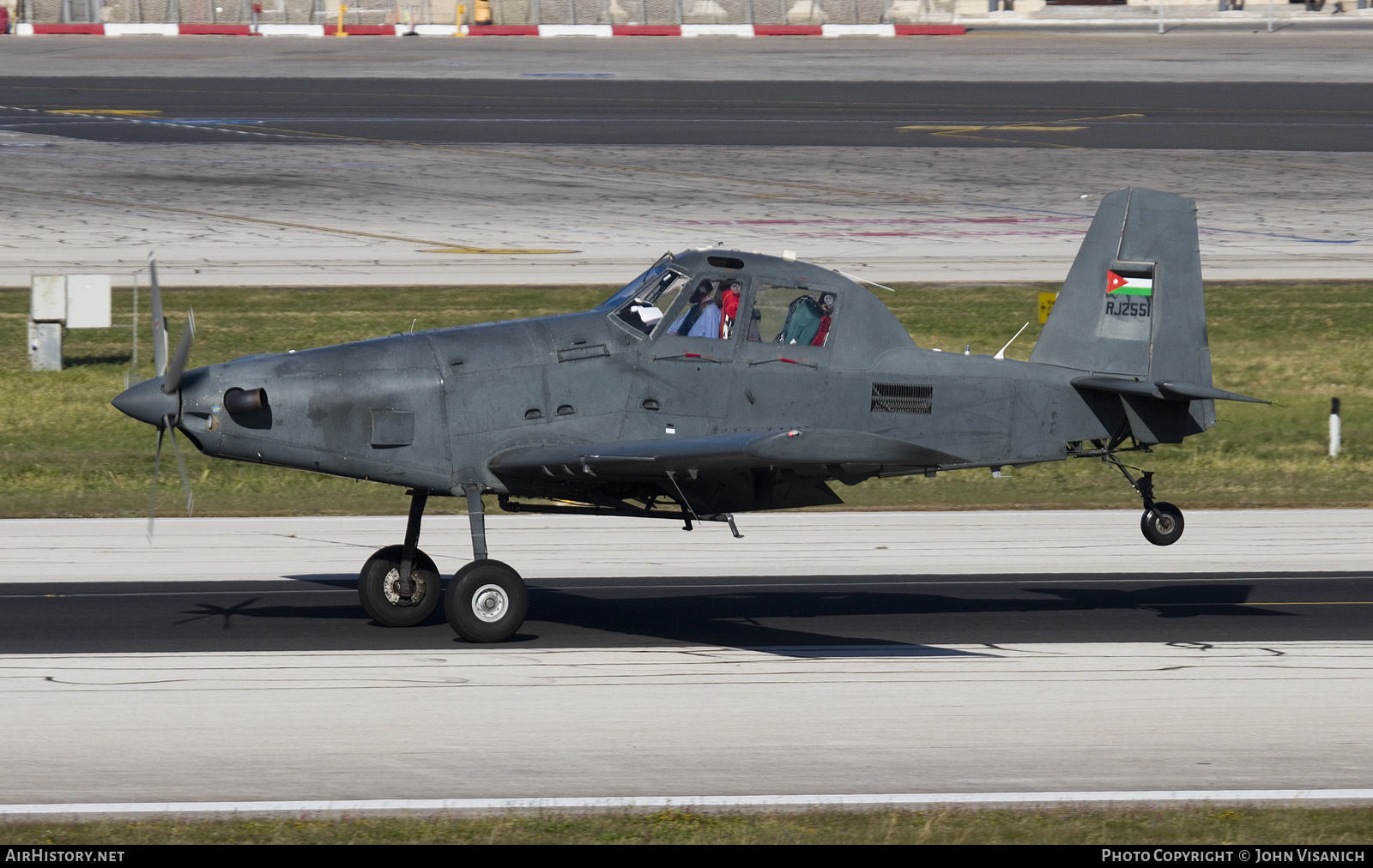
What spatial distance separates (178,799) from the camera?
386 inches

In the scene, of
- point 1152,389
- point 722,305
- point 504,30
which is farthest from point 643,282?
point 504,30

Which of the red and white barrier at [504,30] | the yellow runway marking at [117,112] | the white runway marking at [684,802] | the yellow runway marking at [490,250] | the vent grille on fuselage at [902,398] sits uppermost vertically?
the red and white barrier at [504,30]

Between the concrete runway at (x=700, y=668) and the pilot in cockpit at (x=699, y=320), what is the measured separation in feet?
7.95

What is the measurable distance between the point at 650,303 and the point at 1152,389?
162 inches

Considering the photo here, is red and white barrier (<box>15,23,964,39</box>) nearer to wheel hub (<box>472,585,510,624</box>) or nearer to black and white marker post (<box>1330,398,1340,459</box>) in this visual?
black and white marker post (<box>1330,398,1340,459</box>)

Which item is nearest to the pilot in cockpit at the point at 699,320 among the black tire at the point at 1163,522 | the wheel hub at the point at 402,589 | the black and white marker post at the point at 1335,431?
the wheel hub at the point at 402,589

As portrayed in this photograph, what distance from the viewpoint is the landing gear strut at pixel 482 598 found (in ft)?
44.0

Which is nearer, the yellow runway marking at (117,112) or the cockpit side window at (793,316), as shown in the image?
the cockpit side window at (793,316)

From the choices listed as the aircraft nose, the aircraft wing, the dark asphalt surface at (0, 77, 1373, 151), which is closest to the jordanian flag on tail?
the aircraft wing

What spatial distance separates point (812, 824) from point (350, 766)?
Result: 284cm

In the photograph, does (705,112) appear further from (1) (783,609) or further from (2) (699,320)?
(2) (699,320)

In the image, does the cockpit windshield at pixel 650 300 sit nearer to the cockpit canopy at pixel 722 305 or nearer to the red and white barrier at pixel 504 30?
the cockpit canopy at pixel 722 305

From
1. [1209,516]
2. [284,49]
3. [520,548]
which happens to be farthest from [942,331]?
[284,49]

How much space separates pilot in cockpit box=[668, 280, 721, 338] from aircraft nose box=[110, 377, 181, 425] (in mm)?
3679
